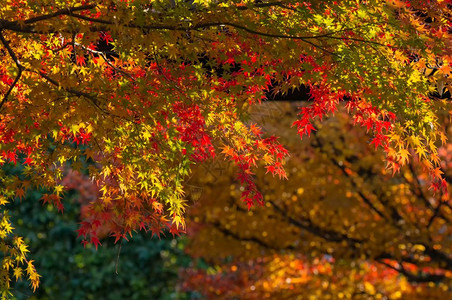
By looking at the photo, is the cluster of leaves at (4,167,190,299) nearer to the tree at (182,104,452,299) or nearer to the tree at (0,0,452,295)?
the tree at (182,104,452,299)

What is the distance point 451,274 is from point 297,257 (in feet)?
8.50

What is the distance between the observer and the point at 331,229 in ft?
35.4

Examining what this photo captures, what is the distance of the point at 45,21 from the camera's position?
405cm

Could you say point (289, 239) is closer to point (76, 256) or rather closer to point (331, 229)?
point (331, 229)

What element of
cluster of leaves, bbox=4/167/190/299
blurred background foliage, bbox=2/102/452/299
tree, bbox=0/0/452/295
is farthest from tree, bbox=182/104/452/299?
tree, bbox=0/0/452/295

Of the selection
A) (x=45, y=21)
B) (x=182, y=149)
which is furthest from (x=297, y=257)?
(x=45, y=21)

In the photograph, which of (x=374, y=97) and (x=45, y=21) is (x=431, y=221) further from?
(x=45, y=21)

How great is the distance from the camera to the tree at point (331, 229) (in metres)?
10.4

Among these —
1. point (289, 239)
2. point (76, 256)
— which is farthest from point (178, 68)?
point (76, 256)

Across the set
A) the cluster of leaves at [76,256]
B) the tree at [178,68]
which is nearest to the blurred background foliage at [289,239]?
the cluster of leaves at [76,256]

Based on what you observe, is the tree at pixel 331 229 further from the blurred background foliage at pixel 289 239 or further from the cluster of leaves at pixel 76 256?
the cluster of leaves at pixel 76 256

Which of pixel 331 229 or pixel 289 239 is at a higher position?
pixel 331 229

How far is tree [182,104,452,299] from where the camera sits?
34.1 feet

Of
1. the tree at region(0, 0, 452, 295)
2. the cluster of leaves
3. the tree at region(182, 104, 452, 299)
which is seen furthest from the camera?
the cluster of leaves
